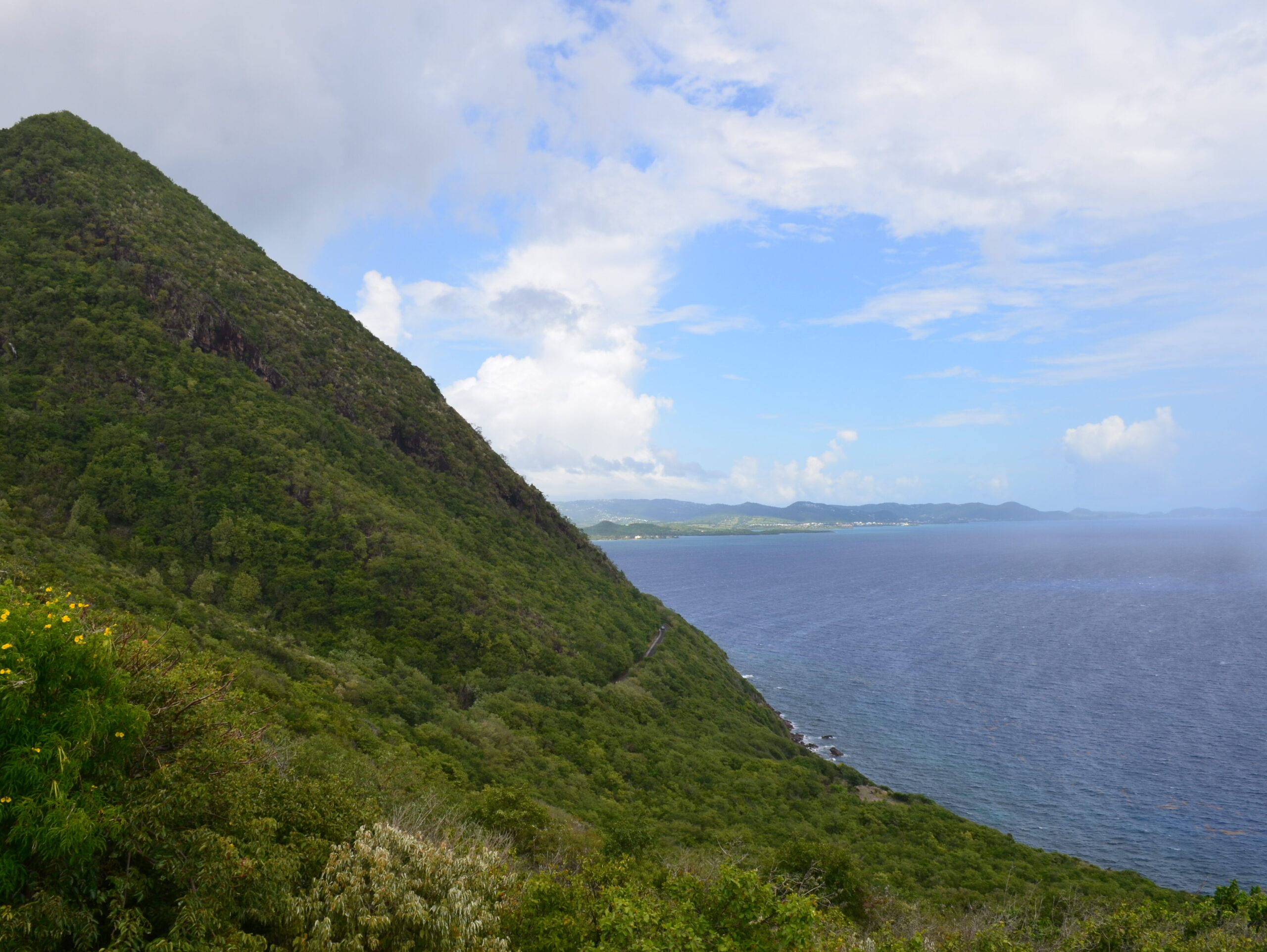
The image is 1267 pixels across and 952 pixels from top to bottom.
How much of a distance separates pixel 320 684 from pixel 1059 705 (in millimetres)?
80616

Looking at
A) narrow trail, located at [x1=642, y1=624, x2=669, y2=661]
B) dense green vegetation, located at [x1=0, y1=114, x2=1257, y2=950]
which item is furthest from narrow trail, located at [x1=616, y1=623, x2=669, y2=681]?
dense green vegetation, located at [x1=0, y1=114, x2=1257, y2=950]

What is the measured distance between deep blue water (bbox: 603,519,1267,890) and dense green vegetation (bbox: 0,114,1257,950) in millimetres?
9232

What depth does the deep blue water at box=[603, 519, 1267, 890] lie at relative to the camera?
51.1 metres

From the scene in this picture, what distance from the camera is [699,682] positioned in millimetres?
66875

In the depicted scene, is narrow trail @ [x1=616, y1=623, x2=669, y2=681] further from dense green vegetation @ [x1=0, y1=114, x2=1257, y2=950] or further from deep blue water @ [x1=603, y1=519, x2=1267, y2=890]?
deep blue water @ [x1=603, y1=519, x2=1267, y2=890]

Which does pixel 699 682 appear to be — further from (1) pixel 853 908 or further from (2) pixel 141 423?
(2) pixel 141 423

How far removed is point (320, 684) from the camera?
35.3 m

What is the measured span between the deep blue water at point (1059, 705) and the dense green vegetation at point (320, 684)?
9.23 m

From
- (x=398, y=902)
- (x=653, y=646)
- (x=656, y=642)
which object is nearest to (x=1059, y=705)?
(x=656, y=642)

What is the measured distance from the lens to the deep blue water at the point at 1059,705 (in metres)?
51.1

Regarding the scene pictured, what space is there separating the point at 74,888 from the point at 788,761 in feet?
181

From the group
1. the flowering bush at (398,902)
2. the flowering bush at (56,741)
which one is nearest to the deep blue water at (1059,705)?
the flowering bush at (398,902)

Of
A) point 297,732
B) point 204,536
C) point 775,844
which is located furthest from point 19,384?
point 775,844

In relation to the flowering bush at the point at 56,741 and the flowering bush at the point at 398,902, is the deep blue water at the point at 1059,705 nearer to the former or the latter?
the flowering bush at the point at 398,902
